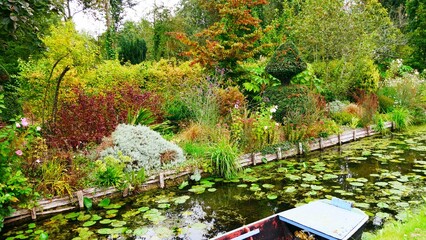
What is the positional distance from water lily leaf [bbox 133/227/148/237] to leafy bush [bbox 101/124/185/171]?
160cm

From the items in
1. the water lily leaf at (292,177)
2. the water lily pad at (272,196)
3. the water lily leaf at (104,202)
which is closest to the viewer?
the water lily leaf at (104,202)

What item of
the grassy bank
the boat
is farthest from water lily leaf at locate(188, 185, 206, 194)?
the grassy bank

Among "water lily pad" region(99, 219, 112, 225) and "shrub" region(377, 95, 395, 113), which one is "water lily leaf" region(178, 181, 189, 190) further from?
"shrub" region(377, 95, 395, 113)

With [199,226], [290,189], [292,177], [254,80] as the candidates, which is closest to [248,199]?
[290,189]

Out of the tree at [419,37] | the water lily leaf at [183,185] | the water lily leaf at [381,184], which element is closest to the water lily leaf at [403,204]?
the water lily leaf at [381,184]

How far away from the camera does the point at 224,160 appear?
19.5ft

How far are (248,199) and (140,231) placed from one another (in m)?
1.77

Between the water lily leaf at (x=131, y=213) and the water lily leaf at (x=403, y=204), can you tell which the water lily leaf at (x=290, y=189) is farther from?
the water lily leaf at (x=131, y=213)

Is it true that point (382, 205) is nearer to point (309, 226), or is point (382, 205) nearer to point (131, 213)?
point (309, 226)

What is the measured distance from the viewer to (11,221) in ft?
13.9

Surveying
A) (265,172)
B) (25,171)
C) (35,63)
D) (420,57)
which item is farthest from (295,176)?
(420,57)

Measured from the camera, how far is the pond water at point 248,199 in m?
4.02

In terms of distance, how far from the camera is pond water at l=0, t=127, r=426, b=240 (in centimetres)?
402

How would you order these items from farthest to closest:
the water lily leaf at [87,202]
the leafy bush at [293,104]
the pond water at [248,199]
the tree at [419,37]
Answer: the tree at [419,37] < the leafy bush at [293,104] < the water lily leaf at [87,202] < the pond water at [248,199]
